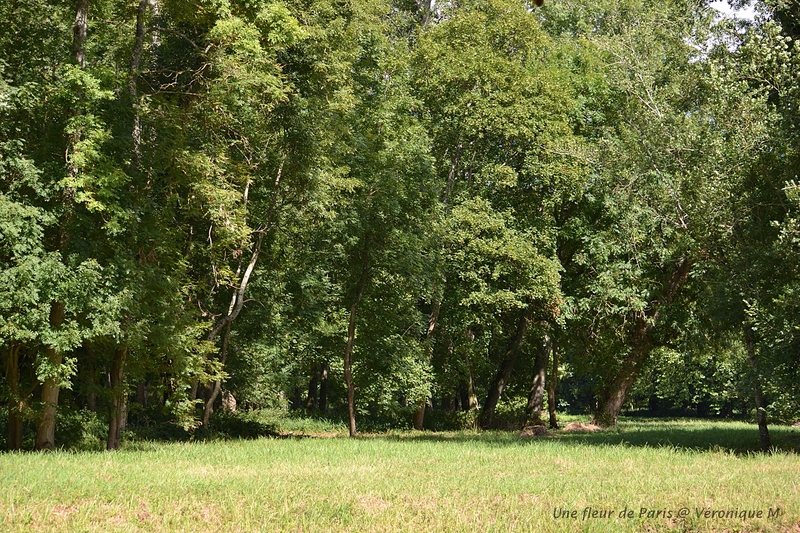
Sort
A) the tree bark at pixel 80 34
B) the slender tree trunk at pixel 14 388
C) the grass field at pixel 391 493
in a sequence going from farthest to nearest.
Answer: the slender tree trunk at pixel 14 388
the tree bark at pixel 80 34
the grass field at pixel 391 493

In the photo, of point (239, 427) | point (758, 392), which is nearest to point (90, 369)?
point (239, 427)

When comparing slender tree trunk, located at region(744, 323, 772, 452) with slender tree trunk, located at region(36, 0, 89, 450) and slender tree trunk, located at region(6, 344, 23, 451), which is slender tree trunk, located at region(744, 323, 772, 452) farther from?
slender tree trunk, located at region(6, 344, 23, 451)

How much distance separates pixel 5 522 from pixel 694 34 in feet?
70.9

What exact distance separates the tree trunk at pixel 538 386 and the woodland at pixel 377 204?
0.47ft

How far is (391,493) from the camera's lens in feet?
41.9

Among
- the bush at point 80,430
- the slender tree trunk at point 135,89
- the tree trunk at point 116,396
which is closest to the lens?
the slender tree trunk at point 135,89

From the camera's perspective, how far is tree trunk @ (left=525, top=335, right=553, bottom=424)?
36219 millimetres

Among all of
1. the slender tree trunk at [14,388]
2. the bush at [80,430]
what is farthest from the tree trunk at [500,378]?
the slender tree trunk at [14,388]

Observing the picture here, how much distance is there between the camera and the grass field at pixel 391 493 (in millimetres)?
10891

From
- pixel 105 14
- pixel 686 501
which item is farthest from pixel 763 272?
pixel 105 14

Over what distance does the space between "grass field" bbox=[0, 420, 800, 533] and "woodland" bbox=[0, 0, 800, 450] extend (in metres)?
3.93

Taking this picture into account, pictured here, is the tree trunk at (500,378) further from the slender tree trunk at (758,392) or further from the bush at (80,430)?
the bush at (80,430)

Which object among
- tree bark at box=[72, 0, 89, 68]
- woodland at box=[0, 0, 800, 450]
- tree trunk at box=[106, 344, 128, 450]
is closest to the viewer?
woodland at box=[0, 0, 800, 450]

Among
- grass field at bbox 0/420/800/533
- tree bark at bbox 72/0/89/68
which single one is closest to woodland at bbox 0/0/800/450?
tree bark at bbox 72/0/89/68
